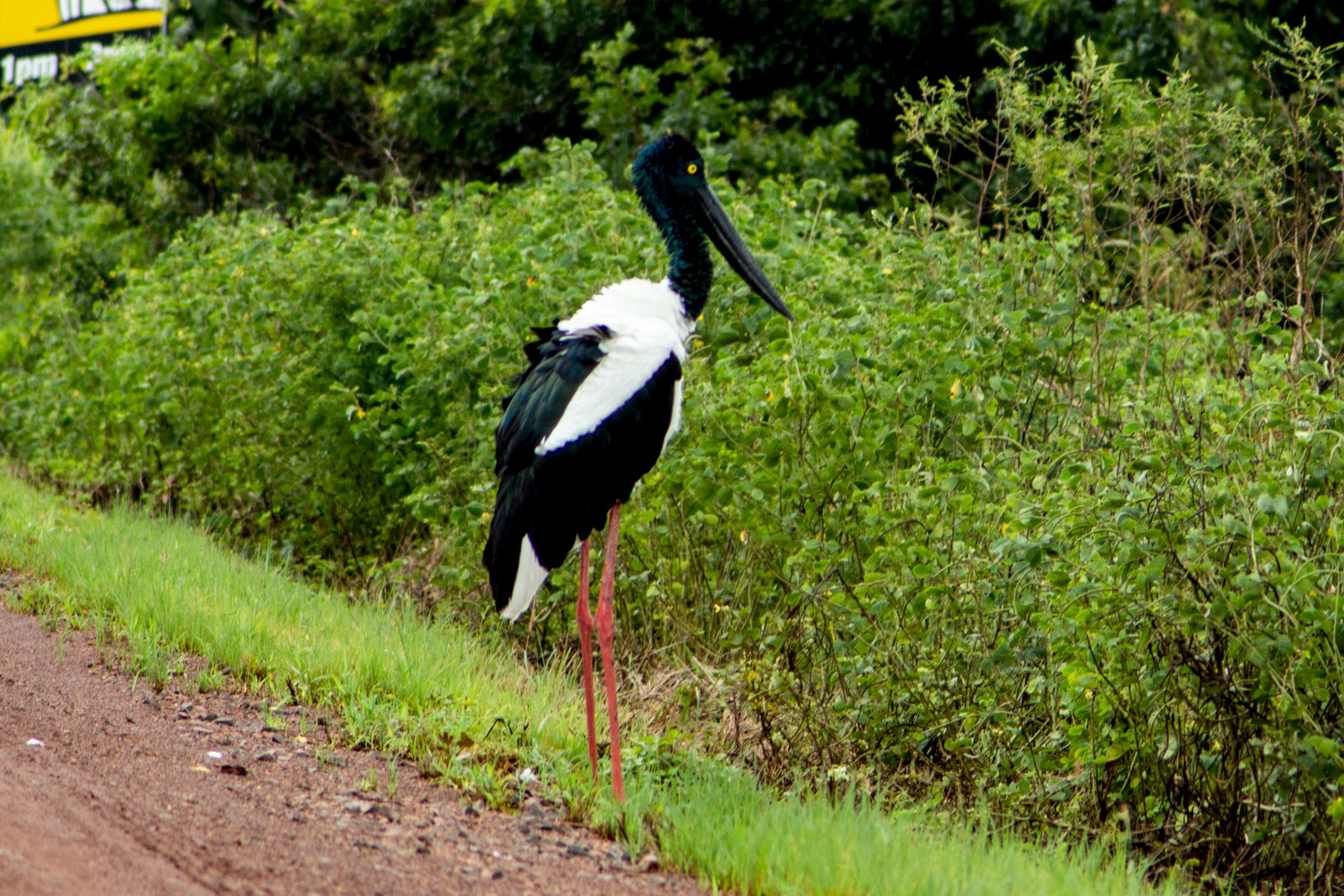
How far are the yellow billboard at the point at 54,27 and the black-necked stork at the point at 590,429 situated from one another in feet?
55.3

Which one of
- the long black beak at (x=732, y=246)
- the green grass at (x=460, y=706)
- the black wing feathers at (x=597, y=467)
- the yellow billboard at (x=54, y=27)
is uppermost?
the yellow billboard at (x=54, y=27)

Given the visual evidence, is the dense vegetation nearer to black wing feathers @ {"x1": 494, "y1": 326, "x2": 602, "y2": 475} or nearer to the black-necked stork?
the black-necked stork

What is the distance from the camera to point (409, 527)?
7867mm

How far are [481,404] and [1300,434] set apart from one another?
3773mm

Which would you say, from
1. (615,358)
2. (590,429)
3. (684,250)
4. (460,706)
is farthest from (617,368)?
(460,706)

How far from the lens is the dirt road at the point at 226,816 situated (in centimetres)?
321

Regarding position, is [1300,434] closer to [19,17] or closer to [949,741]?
[949,741]

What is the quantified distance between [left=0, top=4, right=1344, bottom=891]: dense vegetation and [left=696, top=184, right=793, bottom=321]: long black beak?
191 mm

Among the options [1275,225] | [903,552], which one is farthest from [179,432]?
[1275,225]

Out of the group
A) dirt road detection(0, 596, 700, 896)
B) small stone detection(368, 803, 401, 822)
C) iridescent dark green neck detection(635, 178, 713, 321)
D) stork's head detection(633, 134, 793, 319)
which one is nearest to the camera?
dirt road detection(0, 596, 700, 896)

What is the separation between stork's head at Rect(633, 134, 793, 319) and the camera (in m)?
4.96

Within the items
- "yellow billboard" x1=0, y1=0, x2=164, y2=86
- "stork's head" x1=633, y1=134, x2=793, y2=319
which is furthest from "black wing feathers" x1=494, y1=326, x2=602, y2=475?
"yellow billboard" x1=0, y1=0, x2=164, y2=86

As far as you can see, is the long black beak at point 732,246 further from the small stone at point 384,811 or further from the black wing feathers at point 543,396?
the small stone at point 384,811

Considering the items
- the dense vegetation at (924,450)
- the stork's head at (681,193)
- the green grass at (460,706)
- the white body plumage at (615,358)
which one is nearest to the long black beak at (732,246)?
the stork's head at (681,193)
